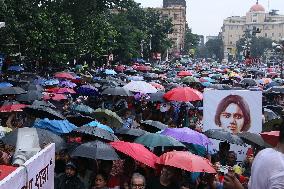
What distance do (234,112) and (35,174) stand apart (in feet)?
19.8

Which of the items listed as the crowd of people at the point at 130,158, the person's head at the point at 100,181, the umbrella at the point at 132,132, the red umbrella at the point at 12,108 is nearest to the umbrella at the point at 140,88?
the crowd of people at the point at 130,158

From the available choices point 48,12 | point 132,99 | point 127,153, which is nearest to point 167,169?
point 127,153

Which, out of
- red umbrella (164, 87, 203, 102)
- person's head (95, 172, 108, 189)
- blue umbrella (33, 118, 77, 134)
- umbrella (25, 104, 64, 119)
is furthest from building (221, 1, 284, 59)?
person's head (95, 172, 108, 189)

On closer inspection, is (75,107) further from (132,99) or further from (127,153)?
(127,153)

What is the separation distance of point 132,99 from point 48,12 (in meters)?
14.1

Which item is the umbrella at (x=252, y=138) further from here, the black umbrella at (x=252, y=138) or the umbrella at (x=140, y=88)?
the umbrella at (x=140, y=88)

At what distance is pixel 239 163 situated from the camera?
28.0 ft

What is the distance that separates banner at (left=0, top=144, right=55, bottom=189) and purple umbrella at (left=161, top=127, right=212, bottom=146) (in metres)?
4.75

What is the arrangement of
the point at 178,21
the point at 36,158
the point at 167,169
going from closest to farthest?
the point at 36,158 → the point at 167,169 → the point at 178,21

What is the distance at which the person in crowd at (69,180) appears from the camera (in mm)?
5988

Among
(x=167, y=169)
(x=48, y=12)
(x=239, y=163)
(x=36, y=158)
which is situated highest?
(x=48, y=12)

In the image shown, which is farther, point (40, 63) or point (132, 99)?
point (40, 63)

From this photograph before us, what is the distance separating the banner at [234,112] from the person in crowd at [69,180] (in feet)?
10.9

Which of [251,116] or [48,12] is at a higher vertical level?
[48,12]
